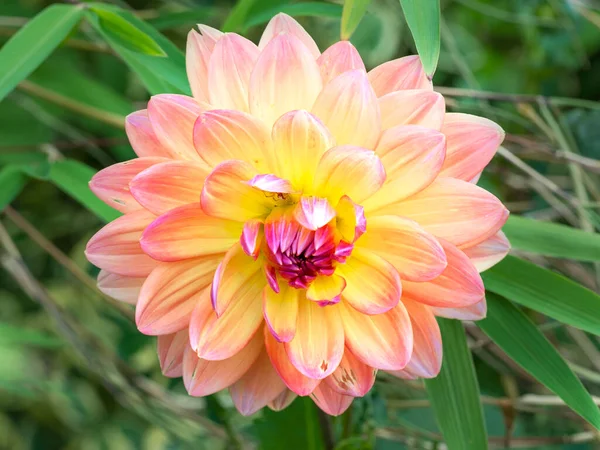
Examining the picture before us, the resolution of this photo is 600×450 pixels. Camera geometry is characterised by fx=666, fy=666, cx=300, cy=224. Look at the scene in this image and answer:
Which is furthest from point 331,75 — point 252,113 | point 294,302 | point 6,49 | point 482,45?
point 482,45

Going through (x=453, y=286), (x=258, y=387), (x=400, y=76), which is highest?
(x=400, y=76)

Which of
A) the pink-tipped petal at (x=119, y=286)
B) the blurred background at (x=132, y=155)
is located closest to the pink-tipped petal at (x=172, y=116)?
the pink-tipped petal at (x=119, y=286)

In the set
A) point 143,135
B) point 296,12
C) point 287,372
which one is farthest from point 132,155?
point 287,372

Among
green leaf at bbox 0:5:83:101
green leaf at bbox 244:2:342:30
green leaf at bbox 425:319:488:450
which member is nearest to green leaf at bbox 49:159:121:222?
green leaf at bbox 0:5:83:101

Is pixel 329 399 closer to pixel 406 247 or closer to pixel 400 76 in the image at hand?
pixel 406 247

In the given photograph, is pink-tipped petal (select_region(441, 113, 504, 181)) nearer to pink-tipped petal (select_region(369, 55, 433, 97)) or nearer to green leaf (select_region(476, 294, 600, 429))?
pink-tipped petal (select_region(369, 55, 433, 97))

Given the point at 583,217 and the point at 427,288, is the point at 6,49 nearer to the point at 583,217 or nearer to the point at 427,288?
the point at 427,288

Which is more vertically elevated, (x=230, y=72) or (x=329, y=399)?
(x=230, y=72)
